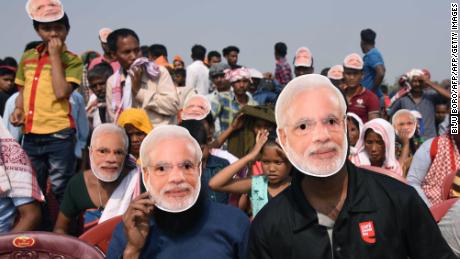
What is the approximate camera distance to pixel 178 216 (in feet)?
8.25

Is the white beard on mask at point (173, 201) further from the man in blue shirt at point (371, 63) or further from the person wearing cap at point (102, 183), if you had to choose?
the man in blue shirt at point (371, 63)

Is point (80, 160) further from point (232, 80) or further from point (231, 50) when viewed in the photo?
point (231, 50)

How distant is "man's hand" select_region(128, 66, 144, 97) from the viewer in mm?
4945

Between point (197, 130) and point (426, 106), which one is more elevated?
point (197, 130)

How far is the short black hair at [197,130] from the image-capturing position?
4645 millimetres

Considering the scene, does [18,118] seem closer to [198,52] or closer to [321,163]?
[321,163]

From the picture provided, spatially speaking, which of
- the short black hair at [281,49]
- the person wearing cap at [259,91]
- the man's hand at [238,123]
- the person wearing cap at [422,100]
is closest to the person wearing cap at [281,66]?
the short black hair at [281,49]

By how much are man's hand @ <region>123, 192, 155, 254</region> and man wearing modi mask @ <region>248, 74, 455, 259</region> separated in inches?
19.5

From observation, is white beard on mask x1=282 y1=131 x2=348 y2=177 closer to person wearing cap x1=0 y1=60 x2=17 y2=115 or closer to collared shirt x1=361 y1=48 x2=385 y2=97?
person wearing cap x1=0 y1=60 x2=17 y2=115

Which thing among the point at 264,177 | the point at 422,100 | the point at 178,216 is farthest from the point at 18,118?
the point at 422,100

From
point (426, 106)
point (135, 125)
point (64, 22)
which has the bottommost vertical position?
point (426, 106)

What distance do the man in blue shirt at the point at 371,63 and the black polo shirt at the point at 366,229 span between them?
6.03 meters

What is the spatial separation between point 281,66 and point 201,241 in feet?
Result: 28.1

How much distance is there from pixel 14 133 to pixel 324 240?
4.03m
